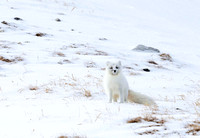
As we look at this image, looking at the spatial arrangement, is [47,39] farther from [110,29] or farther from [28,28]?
[110,29]

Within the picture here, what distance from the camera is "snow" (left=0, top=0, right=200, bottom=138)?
16.0ft

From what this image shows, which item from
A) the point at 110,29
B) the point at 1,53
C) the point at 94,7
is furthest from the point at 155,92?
the point at 94,7

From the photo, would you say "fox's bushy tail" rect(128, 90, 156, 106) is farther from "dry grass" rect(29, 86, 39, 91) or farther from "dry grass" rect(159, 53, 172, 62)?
"dry grass" rect(159, 53, 172, 62)

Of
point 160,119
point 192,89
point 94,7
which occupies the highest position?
point 94,7

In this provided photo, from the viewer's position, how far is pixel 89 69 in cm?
1095

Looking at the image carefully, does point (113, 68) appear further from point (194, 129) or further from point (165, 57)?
point (165, 57)

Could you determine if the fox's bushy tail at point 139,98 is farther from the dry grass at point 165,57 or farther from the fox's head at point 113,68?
the dry grass at point 165,57

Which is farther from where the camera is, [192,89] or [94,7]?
[94,7]

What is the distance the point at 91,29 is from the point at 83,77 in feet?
29.2

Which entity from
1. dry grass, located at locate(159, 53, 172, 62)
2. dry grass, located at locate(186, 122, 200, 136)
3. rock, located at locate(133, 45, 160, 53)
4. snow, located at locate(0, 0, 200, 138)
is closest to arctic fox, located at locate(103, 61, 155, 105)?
snow, located at locate(0, 0, 200, 138)

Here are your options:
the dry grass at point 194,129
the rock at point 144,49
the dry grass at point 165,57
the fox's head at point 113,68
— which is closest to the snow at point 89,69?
the dry grass at point 194,129

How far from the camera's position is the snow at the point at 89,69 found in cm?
488

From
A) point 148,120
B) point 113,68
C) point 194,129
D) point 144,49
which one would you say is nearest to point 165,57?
point 144,49

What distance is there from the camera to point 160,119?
4.98 metres
